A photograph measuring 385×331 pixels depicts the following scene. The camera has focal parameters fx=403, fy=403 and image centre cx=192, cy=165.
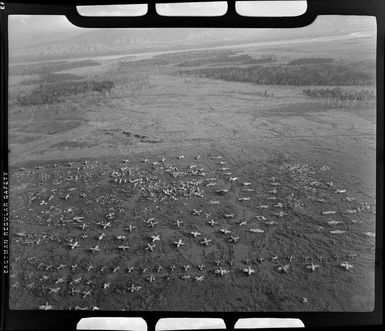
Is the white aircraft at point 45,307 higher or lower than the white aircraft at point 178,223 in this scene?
Answer: lower

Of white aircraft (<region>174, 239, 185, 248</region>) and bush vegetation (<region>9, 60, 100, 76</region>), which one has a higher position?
bush vegetation (<region>9, 60, 100, 76</region>)

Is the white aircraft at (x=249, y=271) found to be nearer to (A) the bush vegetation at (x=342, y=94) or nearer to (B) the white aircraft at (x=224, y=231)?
(B) the white aircraft at (x=224, y=231)

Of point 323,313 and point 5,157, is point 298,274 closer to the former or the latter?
point 323,313

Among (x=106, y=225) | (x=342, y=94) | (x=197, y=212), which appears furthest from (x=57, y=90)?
(x=342, y=94)

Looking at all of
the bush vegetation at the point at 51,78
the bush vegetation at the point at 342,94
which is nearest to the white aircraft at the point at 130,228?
the bush vegetation at the point at 51,78

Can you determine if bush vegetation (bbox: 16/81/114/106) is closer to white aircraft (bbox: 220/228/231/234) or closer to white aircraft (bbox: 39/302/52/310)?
white aircraft (bbox: 220/228/231/234)

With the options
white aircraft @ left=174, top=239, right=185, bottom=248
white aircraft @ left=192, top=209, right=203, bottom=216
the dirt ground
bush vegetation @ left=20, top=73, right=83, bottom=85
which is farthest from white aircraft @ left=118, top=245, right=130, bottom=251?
bush vegetation @ left=20, top=73, right=83, bottom=85

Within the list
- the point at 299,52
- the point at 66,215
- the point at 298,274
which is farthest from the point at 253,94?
the point at 66,215
